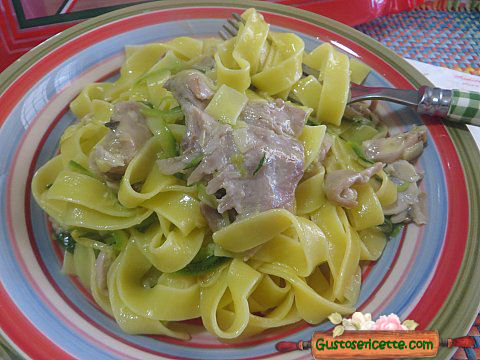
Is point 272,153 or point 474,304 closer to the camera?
point 474,304

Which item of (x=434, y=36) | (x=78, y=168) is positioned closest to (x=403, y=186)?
(x=78, y=168)

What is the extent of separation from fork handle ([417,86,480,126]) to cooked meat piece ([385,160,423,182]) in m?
0.37

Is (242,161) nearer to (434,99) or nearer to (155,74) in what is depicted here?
(155,74)

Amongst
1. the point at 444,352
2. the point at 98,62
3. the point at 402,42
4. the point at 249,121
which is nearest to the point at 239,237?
the point at 249,121

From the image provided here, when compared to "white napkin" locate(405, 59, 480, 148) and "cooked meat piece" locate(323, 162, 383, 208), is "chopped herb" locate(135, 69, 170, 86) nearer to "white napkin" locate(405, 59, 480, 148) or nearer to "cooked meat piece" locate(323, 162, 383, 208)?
"cooked meat piece" locate(323, 162, 383, 208)

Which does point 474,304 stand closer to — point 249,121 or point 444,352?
point 444,352

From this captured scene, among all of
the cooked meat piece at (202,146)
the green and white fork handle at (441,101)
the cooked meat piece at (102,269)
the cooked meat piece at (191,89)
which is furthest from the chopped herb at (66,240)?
the green and white fork handle at (441,101)

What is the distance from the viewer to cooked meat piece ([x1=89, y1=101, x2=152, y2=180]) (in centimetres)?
256

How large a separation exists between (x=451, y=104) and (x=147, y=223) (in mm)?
1945

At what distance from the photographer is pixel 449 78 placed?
379cm

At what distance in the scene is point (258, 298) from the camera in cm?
262

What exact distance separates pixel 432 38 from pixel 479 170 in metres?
2.15

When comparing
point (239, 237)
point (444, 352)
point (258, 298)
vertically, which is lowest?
point (258, 298)

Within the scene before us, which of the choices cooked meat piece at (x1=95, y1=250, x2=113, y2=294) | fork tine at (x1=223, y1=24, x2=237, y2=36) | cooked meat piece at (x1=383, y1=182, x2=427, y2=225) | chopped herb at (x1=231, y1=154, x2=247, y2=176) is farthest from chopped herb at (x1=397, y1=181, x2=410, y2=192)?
cooked meat piece at (x1=95, y1=250, x2=113, y2=294)
